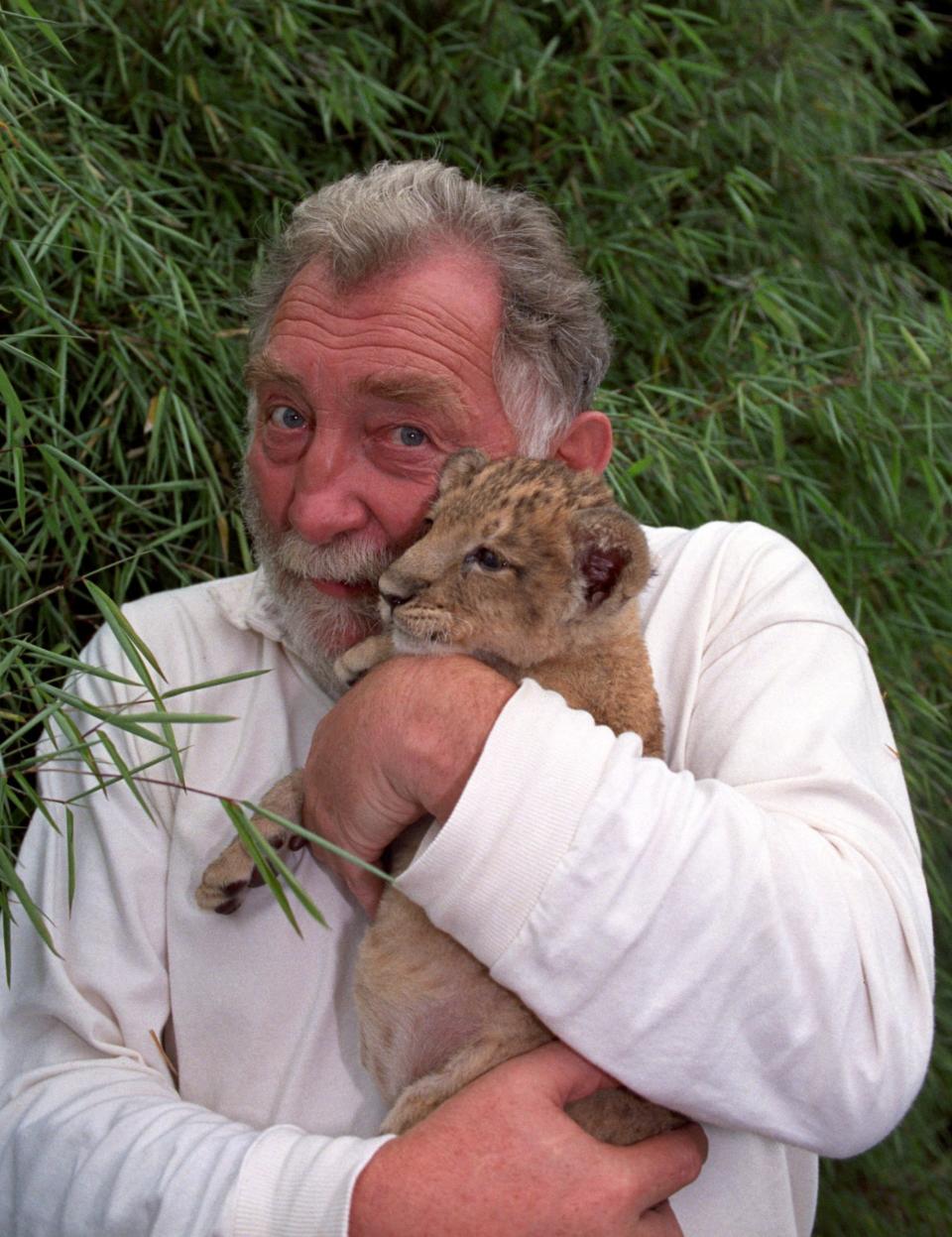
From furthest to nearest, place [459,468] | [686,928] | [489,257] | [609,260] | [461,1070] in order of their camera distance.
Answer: [609,260]
[489,257]
[459,468]
[461,1070]
[686,928]

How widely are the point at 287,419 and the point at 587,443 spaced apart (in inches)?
29.6

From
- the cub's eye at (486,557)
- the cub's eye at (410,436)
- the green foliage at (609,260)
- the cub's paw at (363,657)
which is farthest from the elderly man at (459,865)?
the green foliage at (609,260)

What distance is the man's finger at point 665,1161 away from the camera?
2020 mm

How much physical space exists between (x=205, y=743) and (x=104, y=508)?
1208mm

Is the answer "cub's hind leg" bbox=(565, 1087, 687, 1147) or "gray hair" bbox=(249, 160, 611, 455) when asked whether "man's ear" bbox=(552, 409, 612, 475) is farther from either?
"cub's hind leg" bbox=(565, 1087, 687, 1147)

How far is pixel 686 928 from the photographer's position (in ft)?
6.19

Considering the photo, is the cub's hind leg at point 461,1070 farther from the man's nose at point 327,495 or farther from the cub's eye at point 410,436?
the cub's eye at point 410,436

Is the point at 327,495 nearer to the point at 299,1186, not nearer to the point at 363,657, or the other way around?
the point at 363,657

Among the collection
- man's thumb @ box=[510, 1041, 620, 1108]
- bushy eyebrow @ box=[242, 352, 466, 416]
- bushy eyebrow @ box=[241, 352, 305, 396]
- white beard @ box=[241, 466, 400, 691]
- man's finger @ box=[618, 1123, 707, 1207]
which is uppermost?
bushy eyebrow @ box=[242, 352, 466, 416]

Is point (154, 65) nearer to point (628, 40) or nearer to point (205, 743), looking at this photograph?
point (628, 40)

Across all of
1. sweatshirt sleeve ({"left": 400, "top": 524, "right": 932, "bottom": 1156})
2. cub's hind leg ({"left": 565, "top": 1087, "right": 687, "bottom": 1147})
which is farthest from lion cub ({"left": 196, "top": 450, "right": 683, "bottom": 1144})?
sweatshirt sleeve ({"left": 400, "top": 524, "right": 932, "bottom": 1156})

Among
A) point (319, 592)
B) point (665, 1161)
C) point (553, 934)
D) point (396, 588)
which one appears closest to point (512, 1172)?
point (665, 1161)

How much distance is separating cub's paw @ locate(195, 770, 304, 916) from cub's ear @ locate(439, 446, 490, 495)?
2.20 feet

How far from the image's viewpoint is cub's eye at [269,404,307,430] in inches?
105
